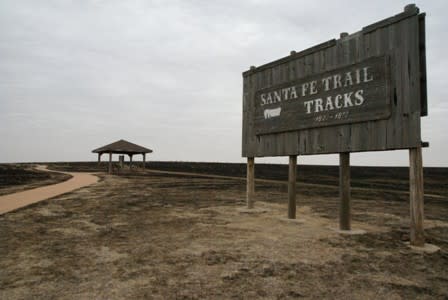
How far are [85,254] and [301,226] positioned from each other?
5037mm

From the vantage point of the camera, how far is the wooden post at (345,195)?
25.4 ft

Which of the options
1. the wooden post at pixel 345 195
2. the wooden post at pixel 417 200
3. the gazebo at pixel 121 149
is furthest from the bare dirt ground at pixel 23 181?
the wooden post at pixel 417 200

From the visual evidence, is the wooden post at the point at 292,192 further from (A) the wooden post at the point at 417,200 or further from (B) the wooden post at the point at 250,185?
(A) the wooden post at the point at 417,200

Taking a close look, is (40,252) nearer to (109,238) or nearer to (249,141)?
(109,238)

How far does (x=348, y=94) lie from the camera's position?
8.01 metres

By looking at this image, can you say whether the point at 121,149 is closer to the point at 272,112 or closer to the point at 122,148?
the point at 122,148

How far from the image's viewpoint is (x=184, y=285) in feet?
13.9

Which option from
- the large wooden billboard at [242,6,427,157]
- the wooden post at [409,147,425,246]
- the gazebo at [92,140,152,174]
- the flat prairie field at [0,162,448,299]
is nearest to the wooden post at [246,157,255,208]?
the large wooden billboard at [242,6,427,157]

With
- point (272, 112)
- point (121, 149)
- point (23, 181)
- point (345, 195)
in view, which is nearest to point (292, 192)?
point (345, 195)

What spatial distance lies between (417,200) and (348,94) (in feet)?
9.60

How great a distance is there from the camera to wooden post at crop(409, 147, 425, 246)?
249 inches

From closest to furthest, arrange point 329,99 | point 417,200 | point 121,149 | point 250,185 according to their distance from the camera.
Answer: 1. point 417,200
2. point 329,99
3. point 250,185
4. point 121,149

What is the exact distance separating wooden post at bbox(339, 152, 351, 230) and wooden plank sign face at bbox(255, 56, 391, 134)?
98cm

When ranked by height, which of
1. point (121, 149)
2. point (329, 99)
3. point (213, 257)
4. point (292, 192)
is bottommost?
point (213, 257)
